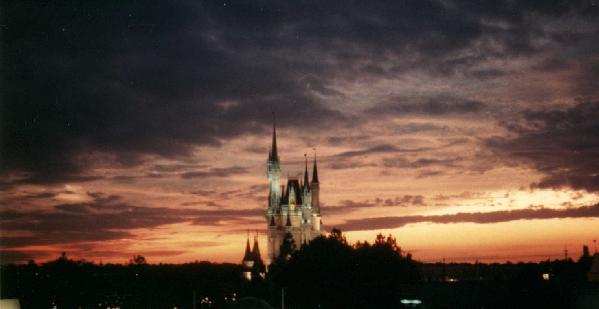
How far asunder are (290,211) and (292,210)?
2.15ft

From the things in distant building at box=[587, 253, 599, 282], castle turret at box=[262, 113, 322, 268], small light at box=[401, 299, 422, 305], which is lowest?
small light at box=[401, 299, 422, 305]

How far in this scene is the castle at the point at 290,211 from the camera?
186875 millimetres

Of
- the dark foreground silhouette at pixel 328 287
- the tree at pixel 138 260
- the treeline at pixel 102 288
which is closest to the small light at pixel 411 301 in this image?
the dark foreground silhouette at pixel 328 287

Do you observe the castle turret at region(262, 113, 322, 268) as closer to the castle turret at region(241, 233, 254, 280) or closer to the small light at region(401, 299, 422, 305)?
the castle turret at region(241, 233, 254, 280)

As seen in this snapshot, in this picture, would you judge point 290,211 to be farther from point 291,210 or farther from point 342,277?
point 342,277

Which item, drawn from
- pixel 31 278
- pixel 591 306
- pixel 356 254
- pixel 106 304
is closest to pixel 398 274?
pixel 356 254

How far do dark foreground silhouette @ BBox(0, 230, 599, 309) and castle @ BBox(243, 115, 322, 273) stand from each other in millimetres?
40655

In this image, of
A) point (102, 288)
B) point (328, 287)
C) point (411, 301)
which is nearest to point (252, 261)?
point (102, 288)

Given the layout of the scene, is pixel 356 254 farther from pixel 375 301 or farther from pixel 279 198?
pixel 279 198

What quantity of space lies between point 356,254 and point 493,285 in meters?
23.7

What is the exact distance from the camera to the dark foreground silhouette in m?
76.3

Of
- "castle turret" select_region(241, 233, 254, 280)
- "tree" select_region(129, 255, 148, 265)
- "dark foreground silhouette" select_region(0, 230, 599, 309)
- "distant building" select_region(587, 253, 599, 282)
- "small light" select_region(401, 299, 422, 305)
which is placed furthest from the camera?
"castle turret" select_region(241, 233, 254, 280)

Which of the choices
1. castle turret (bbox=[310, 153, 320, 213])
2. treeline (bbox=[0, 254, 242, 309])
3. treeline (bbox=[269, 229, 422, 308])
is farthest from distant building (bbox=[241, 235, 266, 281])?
treeline (bbox=[269, 229, 422, 308])

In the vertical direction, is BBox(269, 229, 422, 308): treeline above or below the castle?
below
